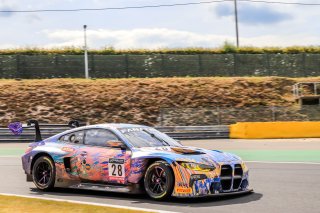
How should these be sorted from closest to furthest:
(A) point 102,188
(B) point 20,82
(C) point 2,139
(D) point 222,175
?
(D) point 222,175
(A) point 102,188
(C) point 2,139
(B) point 20,82

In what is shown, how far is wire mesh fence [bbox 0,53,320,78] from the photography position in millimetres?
44469

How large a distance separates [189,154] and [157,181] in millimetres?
659

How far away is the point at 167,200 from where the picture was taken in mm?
9594

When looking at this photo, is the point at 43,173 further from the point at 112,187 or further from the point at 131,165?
the point at 131,165

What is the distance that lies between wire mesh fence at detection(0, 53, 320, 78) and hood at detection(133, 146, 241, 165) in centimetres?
3498

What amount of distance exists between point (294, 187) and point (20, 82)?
32909mm

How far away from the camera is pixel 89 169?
418 inches

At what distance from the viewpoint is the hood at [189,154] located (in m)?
9.48

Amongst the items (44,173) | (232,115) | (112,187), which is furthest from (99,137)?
(232,115)

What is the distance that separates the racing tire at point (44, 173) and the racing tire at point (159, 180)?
2.27 meters

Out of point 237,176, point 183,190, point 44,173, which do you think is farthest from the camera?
point 44,173

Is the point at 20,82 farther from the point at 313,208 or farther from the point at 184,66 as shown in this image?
the point at 313,208

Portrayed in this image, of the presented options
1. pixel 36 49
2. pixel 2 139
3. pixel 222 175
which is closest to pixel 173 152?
pixel 222 175

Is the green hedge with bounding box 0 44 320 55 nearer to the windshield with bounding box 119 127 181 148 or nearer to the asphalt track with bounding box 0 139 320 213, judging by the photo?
the asphalt track with bounding box 0 139 320 213
